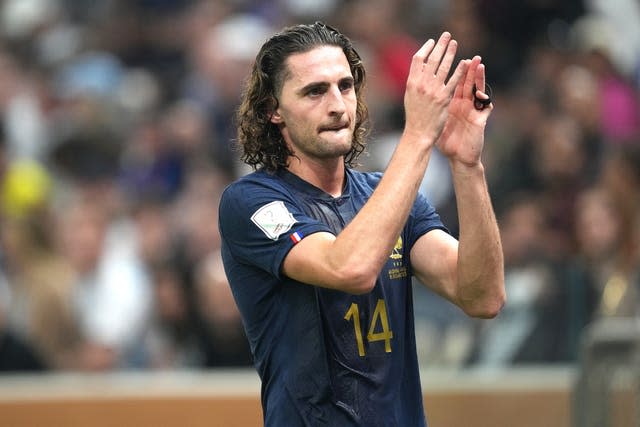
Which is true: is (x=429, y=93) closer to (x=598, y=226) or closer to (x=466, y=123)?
(x=466, y=123)

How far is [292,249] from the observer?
13.3ft

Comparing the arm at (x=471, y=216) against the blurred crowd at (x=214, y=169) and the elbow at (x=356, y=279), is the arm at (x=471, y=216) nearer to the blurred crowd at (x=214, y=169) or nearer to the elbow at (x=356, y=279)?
the elbow at (x=356, y=279)

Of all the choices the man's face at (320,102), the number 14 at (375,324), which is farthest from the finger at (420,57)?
the number 14 at (375,324)

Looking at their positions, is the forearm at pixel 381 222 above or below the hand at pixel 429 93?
below

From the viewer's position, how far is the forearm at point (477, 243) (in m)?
4.21

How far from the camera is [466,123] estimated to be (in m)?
4.24

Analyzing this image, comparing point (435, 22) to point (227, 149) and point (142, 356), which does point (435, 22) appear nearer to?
point (227, 149)

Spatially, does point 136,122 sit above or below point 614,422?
above

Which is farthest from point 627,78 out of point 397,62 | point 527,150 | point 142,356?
point 142,356

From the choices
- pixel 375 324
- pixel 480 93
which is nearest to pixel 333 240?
pixel 375 324

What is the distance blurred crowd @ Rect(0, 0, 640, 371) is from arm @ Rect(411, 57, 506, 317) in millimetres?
3130

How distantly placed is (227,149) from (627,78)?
2.99 metres

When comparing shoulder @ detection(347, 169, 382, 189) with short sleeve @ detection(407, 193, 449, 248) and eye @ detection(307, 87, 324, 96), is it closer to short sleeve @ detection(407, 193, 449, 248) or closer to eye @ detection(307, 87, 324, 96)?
short sleeve @ detection(407, 193, 449, 248)

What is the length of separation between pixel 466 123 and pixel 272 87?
0.65 meters
